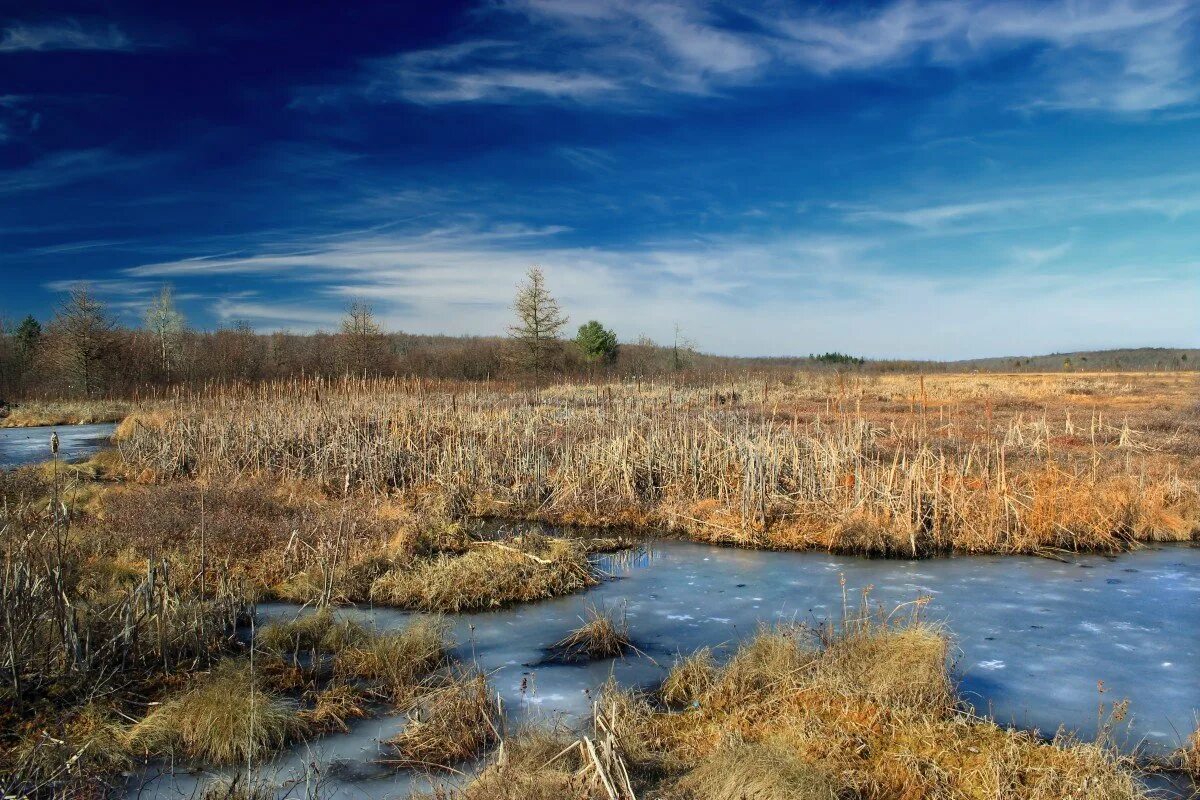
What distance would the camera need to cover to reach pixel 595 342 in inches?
2004

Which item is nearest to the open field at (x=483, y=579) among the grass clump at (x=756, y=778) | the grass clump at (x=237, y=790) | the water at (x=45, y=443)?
the grass clump at (x=756, y=778)

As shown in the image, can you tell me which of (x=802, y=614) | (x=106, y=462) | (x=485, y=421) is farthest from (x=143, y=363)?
(x=802, y=614)

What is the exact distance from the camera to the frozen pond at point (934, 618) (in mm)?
5559

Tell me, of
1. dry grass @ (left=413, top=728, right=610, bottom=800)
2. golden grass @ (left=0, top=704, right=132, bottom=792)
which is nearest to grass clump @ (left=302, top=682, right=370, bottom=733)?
golden grass @ (left=0, top=704, right=132, bottom=792)

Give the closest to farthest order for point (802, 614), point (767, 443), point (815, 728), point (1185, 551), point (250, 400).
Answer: point (815, 728) < point (802, 614) < point (1185, 551) < point (767, 443) < point (250, 400)

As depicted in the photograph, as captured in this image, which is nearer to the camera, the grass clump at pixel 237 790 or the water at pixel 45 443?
the grass clump at pixel 237 790

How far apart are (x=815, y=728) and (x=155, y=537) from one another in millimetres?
8553

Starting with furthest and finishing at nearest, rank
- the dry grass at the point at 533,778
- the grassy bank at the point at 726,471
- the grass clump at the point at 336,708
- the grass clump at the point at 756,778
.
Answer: the grassy bank at the point at 726,471, the grass clump at the point at 336,708, the grass clump at the point at 756,778, the dry grass at the point at 533,778

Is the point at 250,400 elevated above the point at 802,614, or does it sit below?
above

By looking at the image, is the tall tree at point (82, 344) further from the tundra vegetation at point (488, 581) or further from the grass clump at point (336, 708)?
the grass clump at point (336, 708)

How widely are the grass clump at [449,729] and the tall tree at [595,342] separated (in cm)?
4518

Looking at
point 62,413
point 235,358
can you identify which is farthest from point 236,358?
point 62,413

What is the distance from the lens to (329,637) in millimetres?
6926

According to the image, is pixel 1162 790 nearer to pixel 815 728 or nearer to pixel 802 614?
pixel 815 728
